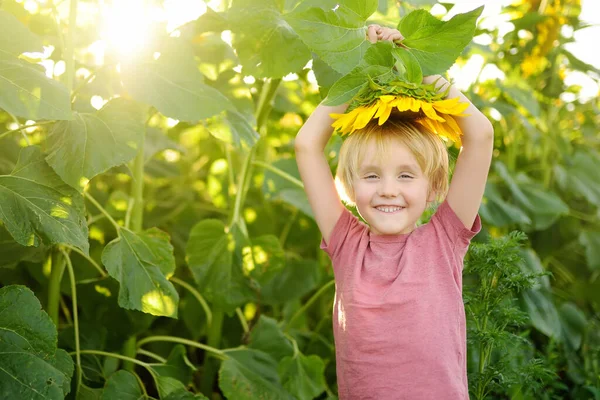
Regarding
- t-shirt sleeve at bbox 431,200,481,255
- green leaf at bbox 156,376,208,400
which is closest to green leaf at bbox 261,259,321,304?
green leaf at bbox 156,376,208,400

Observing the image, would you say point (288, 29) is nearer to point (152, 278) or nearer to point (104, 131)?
point (104, 131)

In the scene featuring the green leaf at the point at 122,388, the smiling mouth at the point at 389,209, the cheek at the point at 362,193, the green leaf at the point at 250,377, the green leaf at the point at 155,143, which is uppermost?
the cheek at the point at 362,193

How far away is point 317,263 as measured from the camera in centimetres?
225

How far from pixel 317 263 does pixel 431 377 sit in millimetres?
1048

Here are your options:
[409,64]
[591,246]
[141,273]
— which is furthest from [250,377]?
[591,246]

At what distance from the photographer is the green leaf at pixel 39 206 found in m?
1.35

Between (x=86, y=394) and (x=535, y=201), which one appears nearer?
(x=86, y=394)

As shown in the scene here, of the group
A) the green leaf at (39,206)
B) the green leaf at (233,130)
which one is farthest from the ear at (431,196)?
the green leaf at (39,206)

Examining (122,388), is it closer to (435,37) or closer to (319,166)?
(319,166)

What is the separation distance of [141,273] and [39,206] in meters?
0.24

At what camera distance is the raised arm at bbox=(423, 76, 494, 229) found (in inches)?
51.1

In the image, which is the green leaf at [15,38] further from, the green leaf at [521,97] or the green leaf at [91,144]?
the green leaf at [521,97]

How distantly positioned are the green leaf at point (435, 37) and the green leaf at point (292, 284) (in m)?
1.05

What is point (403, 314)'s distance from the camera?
125 cm
